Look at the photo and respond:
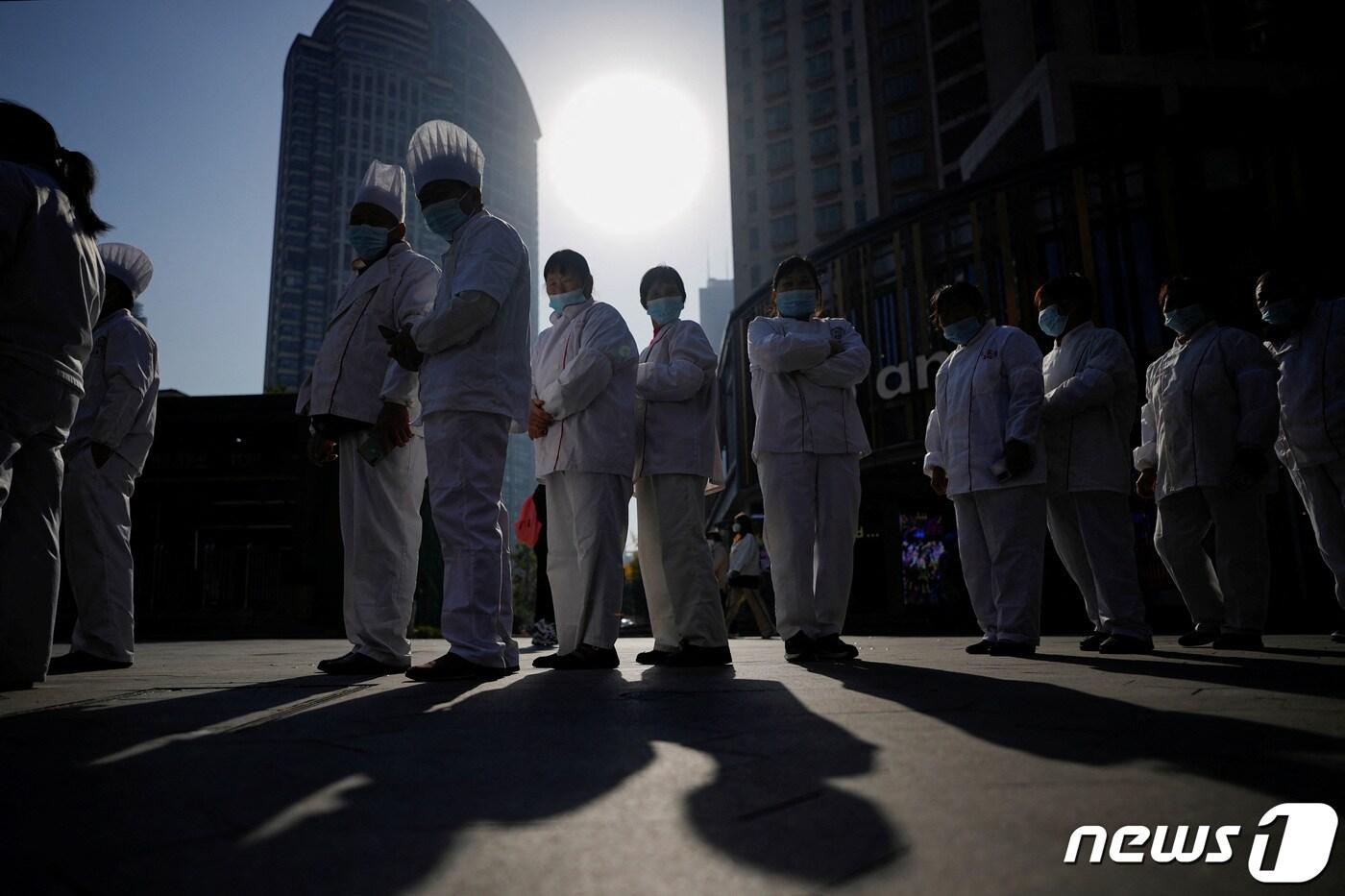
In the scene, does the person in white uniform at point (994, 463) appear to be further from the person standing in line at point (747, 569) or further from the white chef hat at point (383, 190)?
the person standing in line at point (747, 569)

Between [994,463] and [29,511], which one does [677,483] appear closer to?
[994,463]

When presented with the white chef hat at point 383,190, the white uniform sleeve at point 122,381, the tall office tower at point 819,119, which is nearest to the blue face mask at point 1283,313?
the white chef hat at point 383,190

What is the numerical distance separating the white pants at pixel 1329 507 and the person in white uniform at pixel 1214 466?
437 millimetres

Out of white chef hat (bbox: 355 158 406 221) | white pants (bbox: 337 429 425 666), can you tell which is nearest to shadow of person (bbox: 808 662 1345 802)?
white pants (bbox: 337 429 425 666)

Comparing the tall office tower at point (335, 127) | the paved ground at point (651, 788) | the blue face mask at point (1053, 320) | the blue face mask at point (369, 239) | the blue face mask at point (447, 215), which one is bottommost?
the paved ground at point (651, 788)

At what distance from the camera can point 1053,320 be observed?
5.59 meters

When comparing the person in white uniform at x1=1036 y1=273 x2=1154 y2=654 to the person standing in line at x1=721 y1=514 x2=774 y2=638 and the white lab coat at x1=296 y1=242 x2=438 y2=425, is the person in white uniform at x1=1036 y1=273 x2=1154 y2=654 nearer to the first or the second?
the white lab coat at x1=296 y1=242 x2=438 y2=425

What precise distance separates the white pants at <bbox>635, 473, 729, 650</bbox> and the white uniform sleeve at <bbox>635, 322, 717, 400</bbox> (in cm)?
43

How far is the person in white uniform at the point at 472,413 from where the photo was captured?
3486mm

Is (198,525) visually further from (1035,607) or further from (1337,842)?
(1337,842)

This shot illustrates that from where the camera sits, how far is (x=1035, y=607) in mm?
4633

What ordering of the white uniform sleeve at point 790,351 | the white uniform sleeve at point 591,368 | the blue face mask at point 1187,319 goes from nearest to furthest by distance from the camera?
the white uniform sleeve at point 591,368
the white uniform sleeve at point 790,351
the blue face mask at point 1187,319

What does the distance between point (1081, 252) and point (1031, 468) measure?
52.1ft

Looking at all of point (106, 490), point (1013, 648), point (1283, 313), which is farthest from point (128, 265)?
point (1283, 313)
